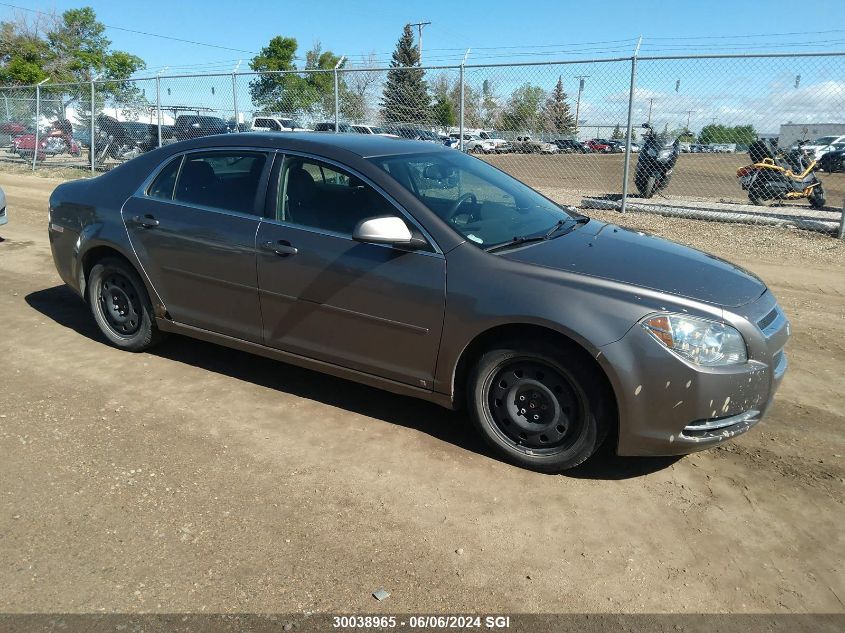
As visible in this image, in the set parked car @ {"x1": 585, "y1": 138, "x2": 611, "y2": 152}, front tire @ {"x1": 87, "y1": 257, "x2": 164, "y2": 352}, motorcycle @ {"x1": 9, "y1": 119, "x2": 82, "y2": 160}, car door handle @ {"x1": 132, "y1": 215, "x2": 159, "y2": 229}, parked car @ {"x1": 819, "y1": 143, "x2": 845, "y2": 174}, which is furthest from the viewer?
parked car @ {"x1": 819, "y1": 143, "x2": 845, "y2": 174}

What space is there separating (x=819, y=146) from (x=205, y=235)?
23619mm

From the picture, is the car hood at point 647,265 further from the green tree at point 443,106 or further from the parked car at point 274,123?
the parked car at point 274,123

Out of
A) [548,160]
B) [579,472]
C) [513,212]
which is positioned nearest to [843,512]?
[579,472]

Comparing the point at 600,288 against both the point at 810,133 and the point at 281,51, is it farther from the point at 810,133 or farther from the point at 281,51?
the point at 281,51

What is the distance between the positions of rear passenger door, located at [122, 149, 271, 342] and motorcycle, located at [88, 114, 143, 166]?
55.3 ft

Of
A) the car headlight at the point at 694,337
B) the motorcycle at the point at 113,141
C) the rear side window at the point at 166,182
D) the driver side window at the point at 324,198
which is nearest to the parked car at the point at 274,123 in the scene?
the motorcycle at the point at 113,141

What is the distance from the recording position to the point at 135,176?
5031mm

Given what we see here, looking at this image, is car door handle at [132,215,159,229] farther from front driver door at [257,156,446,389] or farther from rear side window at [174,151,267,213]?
front driver door at [257,156,446,389]

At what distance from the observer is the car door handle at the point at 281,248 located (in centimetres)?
416

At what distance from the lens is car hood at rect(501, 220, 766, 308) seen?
11.4 feet

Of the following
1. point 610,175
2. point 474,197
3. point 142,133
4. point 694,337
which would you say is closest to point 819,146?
point 610,175

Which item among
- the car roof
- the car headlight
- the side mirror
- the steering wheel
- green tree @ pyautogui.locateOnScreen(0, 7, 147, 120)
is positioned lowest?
the car headlight

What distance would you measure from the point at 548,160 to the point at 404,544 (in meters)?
12.0

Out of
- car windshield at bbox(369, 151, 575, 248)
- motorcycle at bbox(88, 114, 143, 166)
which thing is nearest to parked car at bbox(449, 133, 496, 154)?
car windshield at bbox(369, 151, 575, 248)
